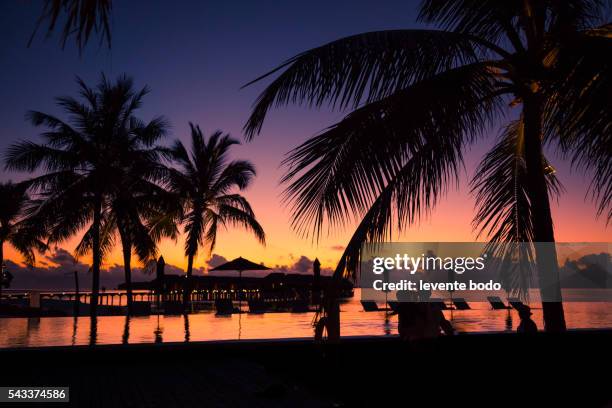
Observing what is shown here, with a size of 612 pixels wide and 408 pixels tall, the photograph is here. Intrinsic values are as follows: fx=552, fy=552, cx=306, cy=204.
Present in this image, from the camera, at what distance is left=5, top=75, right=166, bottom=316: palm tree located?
721 inches

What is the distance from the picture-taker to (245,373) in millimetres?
7879

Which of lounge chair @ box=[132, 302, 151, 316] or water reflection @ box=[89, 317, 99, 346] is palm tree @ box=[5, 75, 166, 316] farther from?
water reflection @ box=[89, 317, 99, 346]

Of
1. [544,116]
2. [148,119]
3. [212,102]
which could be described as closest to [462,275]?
[212,102]

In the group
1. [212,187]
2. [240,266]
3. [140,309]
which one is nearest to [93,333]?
[140,309]

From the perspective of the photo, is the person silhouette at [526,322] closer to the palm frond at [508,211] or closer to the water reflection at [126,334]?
the palm frond at [508,211]

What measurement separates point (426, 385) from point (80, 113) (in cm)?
1794

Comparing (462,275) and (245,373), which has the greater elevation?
(462,275)

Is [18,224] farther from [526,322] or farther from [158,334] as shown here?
[526,322]

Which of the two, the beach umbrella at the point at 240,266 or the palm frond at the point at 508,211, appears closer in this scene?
the palm frond at the point at 508,211

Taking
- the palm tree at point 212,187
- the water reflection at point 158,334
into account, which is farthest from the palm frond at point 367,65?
the palm tree at point 212,187

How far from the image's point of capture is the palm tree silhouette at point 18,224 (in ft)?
55.7

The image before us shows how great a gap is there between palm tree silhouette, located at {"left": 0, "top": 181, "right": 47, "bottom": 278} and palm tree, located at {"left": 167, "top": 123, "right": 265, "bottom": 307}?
20.4ft

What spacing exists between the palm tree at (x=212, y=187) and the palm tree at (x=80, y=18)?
73.3 ft

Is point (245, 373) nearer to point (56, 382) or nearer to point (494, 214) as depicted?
point (56, 382)
